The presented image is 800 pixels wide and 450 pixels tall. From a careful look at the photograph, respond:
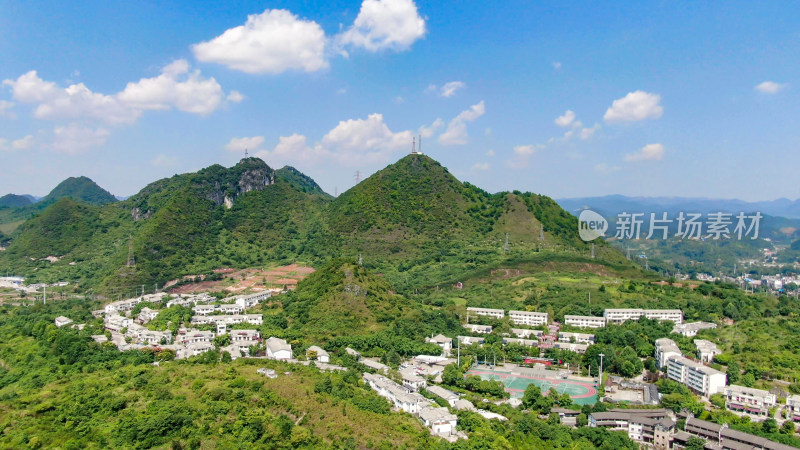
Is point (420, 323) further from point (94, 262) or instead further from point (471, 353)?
point (94, 262)

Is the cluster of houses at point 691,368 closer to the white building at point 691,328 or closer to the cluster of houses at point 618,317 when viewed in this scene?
the white building at point 691,328

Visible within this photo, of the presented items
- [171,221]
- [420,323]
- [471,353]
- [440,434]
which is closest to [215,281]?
[171,221]

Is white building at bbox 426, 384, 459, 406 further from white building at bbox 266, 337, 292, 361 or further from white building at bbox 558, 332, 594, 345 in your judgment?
white building at bbox 558, 332, 594, 345

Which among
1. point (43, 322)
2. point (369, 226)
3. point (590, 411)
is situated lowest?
point (590, 411)

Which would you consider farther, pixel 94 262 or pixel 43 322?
pixel 94 262

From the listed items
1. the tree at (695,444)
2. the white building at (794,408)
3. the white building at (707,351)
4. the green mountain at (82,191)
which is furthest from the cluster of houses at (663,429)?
the green mountain at (82,191)

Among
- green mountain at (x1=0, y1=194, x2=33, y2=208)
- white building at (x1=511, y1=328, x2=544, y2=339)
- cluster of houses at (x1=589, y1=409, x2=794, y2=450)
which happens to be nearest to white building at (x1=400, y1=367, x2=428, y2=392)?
cluster of houses at (x1=589, y1=409, x2=794, y2=450)

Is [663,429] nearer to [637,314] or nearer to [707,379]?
[707,379]

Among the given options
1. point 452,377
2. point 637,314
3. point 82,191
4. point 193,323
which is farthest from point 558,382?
point 82,191
